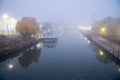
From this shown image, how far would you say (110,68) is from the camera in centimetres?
2934

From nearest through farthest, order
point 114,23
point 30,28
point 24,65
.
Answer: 1. point 24,65
2. point 30,28
3. point 114,23

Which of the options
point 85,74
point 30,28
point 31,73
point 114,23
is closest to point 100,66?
point 85,74

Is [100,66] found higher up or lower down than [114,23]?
lower down

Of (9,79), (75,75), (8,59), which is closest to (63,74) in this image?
(75,75)

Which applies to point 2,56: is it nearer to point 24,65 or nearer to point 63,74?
point 24,65

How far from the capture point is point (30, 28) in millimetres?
66750

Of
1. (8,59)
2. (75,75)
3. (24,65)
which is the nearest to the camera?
(75,75)

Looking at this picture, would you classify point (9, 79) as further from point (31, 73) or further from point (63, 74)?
point (63, 74)

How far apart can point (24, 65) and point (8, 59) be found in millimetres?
5288

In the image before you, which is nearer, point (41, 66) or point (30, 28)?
point (41, 66)

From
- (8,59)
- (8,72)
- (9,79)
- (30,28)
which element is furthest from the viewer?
(30,28)

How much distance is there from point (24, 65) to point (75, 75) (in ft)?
33.0

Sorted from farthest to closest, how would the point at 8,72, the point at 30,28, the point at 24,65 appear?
1. the point at 30,28
2. the point at 24,65
3. the point at 8,72

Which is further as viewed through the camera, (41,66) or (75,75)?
(41,66)
